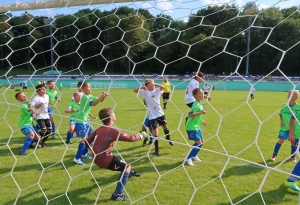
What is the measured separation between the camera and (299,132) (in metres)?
3.82

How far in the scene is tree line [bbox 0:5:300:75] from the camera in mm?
3533

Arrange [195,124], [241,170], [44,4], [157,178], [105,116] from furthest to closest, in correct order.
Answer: [44,4], [195,124], [241,170], [157,178], [105,116]

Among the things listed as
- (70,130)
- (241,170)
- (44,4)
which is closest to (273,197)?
(241,170)

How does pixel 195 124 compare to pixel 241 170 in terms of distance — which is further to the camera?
pixel 195 124

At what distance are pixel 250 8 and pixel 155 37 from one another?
68.3 inches

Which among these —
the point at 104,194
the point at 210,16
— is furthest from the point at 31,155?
the point at 210,16

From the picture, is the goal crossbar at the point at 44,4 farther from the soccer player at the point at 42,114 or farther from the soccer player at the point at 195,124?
the soccer player at the point at 195,124

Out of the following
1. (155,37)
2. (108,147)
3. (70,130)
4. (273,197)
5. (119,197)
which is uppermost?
(155,37)

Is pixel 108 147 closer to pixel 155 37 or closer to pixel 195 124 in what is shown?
pixel 195 124

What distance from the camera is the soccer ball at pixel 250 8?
313 centimetres

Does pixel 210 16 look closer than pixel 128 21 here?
Yes

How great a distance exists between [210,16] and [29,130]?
139 inches

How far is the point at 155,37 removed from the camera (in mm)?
4523

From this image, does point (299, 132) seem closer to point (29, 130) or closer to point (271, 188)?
point (271, 188)
